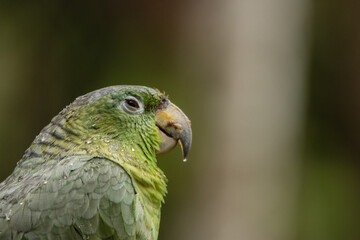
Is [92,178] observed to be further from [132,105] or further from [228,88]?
[228,88]

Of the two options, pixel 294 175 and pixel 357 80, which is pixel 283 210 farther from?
pixel 357 80

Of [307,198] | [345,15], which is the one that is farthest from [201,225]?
[345,15]

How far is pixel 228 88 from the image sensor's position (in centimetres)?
499

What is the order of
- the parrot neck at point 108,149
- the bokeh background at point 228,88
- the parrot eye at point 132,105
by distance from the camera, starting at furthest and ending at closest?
the bokeh background at point 228,88
the parrot eye at point 132,105
the parrot neck at point 108,149

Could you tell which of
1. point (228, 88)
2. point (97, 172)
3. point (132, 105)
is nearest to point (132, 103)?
point (132, 105)

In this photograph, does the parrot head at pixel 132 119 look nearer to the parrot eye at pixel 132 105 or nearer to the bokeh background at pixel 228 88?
the parrot eye at pixel 132 105

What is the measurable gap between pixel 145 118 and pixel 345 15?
4715 mm

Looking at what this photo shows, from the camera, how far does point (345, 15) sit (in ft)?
21.4

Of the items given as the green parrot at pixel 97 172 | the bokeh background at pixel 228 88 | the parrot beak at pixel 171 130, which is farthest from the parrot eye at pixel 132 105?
the bokeh background at pixel 228 88

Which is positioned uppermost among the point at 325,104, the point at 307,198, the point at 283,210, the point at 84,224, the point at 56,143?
the point at 56,143

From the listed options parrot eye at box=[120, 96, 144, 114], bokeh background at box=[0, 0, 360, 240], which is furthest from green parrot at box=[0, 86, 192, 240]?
bokeh background at box=[0, 0, 360, 240]

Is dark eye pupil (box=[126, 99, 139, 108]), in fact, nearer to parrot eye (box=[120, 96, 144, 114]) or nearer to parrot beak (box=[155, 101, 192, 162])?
parrot eye (box=[120, 96, 144, 114])

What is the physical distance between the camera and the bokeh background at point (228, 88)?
Result: 16.4ft

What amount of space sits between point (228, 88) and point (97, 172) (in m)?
2.96
